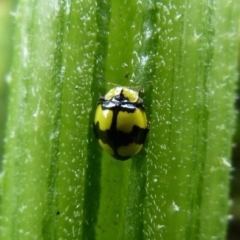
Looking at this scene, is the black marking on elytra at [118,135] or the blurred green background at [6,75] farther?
the blurred green background at [6,75]

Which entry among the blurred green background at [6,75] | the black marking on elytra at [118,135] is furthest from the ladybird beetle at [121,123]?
the blurred green background at [6,75]

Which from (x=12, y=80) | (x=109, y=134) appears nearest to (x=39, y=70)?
(x=12, y=80)

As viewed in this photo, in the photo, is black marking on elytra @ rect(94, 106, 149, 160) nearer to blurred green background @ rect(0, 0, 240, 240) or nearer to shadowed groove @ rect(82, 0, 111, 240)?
shadowed groove @ rect(82, 0, 111, 240)

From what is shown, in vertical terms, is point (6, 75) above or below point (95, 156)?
above

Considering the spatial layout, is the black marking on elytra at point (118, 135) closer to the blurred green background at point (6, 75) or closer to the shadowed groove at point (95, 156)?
the shadowed groove at point (95, 156)

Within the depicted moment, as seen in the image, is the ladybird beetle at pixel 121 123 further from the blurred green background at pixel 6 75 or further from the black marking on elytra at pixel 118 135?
the blurred green background at pixel 6 75

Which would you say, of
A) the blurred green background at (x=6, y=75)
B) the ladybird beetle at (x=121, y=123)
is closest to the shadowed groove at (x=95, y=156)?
the ladybird beetle at (x=121, y=123)

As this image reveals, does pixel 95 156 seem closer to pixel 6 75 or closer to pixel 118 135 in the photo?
pixel 118 135

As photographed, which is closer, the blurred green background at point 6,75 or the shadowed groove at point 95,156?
the shadowed groove at point 95,156

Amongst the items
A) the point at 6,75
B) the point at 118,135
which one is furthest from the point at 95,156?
the point at 6,75

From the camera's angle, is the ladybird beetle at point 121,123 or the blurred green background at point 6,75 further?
the blurred green background at point 6,75
